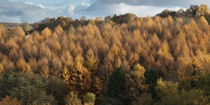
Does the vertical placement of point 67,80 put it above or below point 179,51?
below

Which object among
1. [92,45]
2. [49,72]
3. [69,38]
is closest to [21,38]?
[69,38]

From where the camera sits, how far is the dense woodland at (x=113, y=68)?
65188 mm

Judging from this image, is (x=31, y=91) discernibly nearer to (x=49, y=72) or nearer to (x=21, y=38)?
(x=49, y=72)

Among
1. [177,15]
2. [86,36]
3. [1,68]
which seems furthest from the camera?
[177,15]

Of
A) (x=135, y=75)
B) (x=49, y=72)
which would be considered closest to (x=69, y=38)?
(x=49, y=72)

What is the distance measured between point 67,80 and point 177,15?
126791mm

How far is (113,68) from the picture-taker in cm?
9925

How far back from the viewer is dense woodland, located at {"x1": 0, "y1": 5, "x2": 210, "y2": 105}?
65188 millimetres

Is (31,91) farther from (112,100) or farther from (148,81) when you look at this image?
(148,81)

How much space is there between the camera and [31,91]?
66750 mm

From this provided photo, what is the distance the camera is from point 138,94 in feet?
243

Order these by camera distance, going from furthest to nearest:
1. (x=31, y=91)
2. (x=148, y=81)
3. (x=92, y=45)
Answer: (x=92, y=45)
(x=148, y=81)
(x=31, y=91)

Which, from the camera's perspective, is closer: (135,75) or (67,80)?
(135,75)

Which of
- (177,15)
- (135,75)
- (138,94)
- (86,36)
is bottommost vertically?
(138,94)
